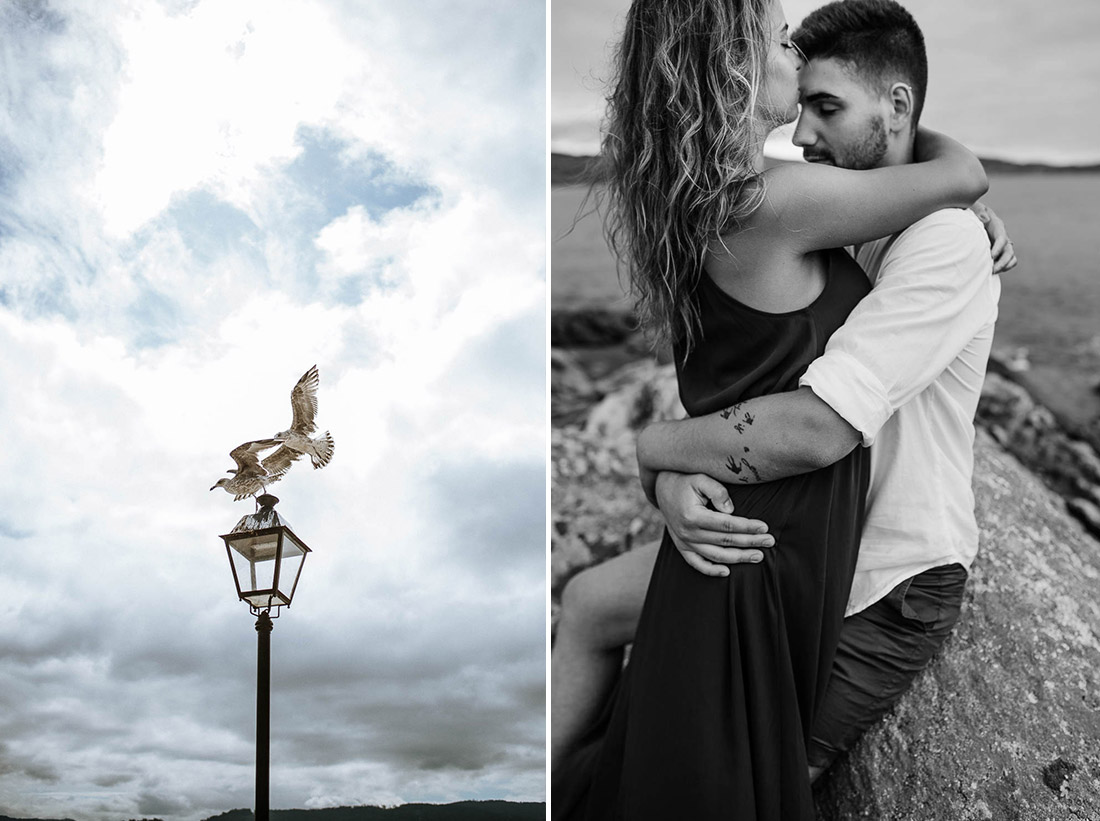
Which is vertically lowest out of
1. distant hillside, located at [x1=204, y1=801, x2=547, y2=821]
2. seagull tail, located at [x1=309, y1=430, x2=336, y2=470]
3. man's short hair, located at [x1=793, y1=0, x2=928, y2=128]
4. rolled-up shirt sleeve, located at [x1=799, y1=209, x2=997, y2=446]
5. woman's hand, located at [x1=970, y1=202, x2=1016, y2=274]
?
distant hillside, located at [x1=204, y1=801, x2=547, y2=821]

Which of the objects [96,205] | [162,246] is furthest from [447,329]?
[96,205]

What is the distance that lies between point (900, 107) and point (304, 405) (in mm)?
1840

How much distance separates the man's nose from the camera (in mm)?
2082

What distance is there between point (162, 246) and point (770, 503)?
7.28ft

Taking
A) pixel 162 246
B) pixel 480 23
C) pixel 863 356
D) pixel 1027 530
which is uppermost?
pixel 480 23

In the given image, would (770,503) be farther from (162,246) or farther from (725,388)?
(162,246)

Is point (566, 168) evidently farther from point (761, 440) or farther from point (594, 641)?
point (761, 440)

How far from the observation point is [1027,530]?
227cm

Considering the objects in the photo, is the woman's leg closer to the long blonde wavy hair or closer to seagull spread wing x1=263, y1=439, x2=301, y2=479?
the long blonde wavy hair

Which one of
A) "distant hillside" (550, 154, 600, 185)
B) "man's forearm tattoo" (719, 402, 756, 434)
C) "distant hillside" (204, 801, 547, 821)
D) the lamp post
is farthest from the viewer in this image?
"distant hillside" (550, 154, 600, 185)

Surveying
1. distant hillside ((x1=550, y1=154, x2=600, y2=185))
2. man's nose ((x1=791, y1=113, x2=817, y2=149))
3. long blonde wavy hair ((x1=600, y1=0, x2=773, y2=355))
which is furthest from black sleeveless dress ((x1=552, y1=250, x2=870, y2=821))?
distant hillside ((x1=550, y1=154, x2=600, y2=185))

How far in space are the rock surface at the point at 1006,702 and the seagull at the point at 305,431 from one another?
1689 mm

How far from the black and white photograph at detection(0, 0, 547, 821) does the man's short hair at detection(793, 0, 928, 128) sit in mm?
1448

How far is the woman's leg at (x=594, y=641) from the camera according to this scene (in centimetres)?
239
